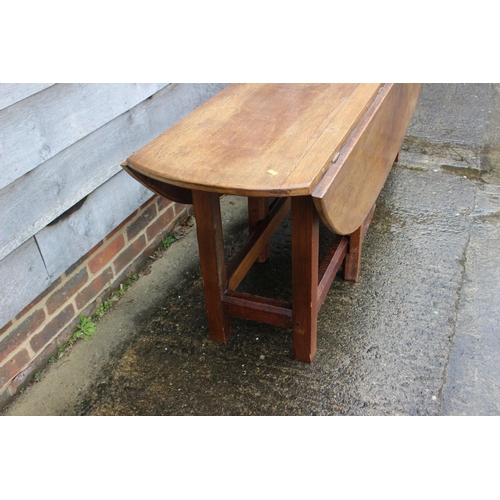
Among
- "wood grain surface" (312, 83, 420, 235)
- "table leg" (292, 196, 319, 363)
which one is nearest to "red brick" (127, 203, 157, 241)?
"table leg" (292, 196, 319, 363)

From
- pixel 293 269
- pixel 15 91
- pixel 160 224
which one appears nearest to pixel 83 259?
pixel 160 224

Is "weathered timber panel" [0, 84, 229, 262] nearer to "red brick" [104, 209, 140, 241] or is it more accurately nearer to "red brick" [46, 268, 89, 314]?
"red brick" [104, 209, 140, 241]

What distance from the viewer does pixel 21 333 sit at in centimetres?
217

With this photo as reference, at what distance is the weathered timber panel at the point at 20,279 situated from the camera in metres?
2.00

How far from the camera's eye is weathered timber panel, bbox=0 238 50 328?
2002 millimetres

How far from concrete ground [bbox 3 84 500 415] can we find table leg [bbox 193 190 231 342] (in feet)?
0.39

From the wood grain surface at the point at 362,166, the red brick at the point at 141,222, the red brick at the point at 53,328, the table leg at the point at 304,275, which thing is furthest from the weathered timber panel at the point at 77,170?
the wood grain surface at the point at 362,166

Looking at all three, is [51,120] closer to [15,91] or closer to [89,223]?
[15,91]

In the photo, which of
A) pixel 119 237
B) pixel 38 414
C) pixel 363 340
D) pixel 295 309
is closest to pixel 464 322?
pixel 363 340

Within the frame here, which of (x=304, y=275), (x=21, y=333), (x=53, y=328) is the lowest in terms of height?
(x=53, y=328)

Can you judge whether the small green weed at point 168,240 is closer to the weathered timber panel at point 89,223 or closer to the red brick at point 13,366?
the weathered timber panel at point 89,223

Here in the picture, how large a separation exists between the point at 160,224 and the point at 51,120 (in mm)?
1080

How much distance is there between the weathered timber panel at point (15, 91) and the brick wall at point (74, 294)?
823 mm

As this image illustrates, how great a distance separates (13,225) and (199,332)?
3.15 ft
